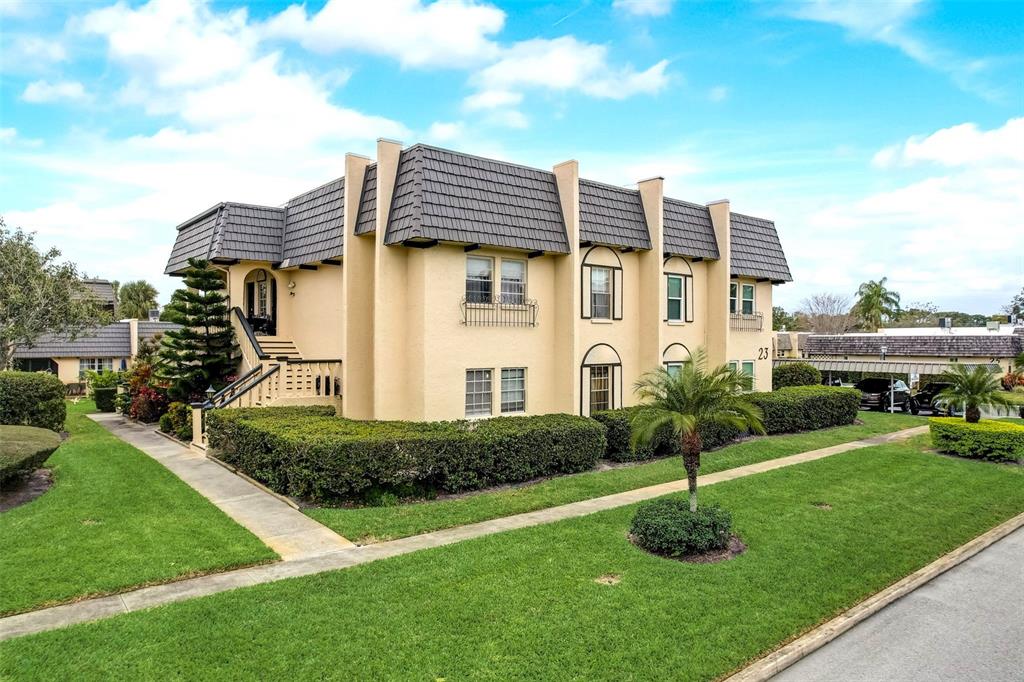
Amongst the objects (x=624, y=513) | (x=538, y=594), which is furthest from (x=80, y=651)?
(x=624, y=513)

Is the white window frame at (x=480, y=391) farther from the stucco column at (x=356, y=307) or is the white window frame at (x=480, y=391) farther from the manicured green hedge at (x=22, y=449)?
the manicured green hedge at (x=22, y=449)

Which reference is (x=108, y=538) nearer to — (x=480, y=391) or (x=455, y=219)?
(x=480, y=391)

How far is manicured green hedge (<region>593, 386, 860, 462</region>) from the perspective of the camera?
16.4m

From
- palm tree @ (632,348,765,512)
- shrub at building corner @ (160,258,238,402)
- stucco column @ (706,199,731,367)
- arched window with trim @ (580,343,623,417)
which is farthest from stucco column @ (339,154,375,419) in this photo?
stucco column @ (706,199,731,367)

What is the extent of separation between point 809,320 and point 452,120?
206 ft

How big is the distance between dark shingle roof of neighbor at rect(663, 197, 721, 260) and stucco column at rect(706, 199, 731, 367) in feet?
0.77

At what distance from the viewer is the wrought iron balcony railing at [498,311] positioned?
15625 millimetres

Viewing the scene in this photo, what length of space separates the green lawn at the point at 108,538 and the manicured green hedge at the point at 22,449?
2.04 feet

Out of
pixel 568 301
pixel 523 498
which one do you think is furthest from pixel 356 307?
pixel 523 498

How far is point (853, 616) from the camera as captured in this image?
24.9 ft

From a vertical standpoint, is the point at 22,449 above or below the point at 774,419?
above

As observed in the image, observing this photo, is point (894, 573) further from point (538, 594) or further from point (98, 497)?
point (98, 497)

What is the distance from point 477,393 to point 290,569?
26.9 ft

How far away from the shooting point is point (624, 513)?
11156 mm
